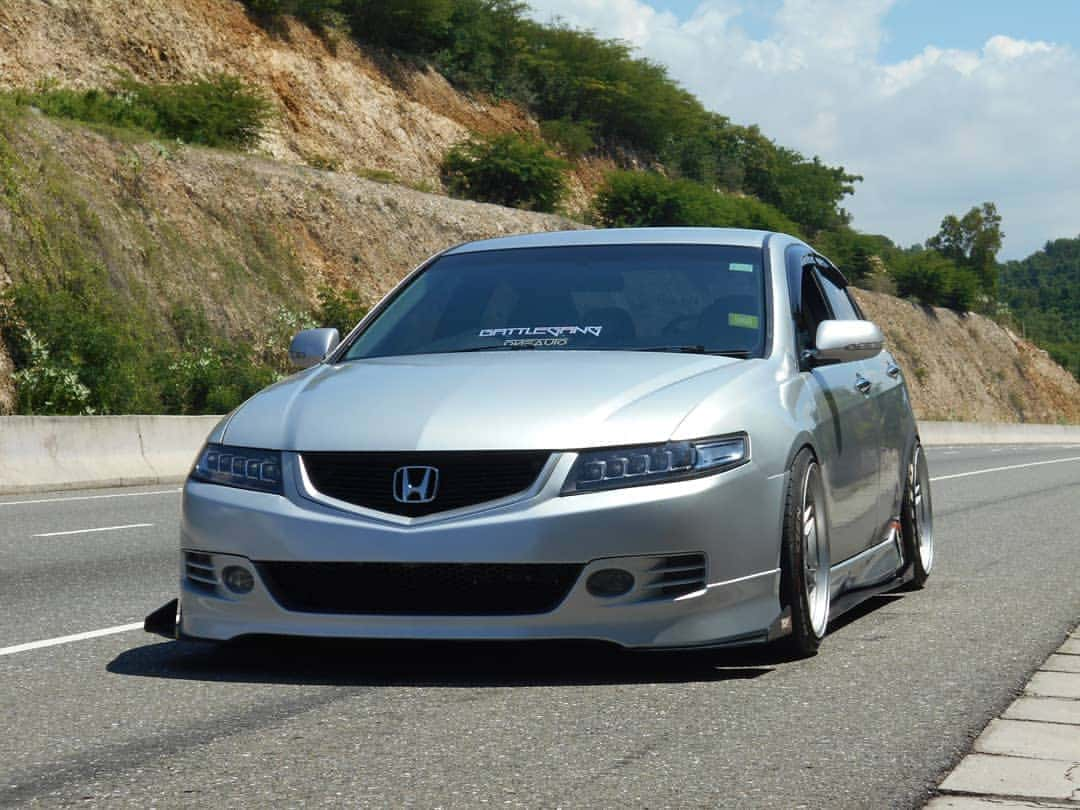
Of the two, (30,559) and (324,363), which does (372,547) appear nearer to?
(324,363)

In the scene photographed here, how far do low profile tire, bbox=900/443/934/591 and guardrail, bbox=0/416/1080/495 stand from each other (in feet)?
39.3

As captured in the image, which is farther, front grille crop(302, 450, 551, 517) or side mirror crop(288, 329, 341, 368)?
side mirror crop(288, 329, 341, 368)

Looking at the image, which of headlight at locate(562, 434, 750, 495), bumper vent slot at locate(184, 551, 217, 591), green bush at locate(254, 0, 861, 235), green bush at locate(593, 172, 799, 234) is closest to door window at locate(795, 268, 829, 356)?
headlight at locate(562, 434, 750, 495)

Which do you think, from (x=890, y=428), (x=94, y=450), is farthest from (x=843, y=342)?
(x=94, y=450)

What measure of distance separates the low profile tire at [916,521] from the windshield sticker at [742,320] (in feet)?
6.50

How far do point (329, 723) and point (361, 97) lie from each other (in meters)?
46.9

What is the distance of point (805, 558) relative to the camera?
21.2ft

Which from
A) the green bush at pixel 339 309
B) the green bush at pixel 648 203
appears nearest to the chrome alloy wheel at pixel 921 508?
the green bush at pixel 339 309

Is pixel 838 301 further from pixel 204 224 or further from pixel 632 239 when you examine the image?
pixel 204 224

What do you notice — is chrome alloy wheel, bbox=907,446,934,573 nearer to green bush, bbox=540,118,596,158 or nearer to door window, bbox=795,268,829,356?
door window, bbox=795,268,829,356

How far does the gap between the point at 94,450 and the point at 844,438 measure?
46.6ft

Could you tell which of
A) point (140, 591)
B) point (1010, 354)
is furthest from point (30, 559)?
point (1010, 354)

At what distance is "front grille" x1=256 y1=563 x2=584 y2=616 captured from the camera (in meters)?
5.83

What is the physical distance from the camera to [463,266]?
7.96 m
